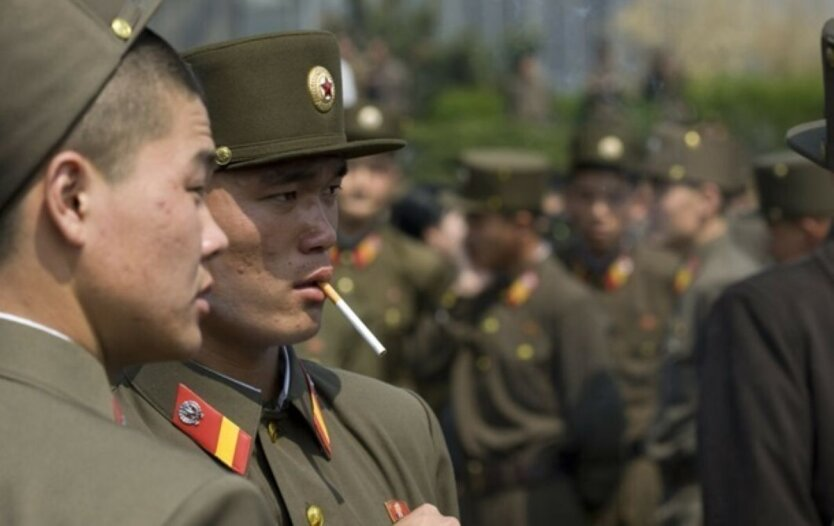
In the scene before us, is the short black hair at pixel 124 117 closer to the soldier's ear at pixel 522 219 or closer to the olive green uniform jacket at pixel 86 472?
the olive green uniform jacket at pixel 86 472

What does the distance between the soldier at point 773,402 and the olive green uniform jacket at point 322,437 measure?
1.42 m

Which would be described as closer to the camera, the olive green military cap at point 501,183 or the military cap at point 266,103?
the military cap at point 266,103

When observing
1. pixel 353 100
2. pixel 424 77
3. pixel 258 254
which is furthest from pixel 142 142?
pixel 424 77

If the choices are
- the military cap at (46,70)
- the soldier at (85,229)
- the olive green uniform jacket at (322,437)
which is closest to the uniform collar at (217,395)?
the olive green uniform jacket at (322,437)

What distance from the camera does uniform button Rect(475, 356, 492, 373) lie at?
9469 millimetres

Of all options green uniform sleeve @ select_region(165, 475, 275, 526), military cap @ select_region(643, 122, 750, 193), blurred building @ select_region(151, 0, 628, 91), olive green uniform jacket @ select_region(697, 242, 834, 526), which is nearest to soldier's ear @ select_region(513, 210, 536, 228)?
military cap @ select_region(643, 122, 750, 193)

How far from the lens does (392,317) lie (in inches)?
393

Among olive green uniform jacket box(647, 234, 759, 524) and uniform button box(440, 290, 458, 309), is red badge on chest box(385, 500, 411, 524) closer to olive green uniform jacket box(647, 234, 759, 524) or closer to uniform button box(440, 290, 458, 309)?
olive green uniform jacket box(647, 234, 759, 524)

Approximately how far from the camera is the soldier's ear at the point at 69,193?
244 cm

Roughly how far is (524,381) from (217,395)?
598 centimetres

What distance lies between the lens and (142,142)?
251 centimetres

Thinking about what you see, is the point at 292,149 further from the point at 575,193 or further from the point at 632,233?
the point at 632,233

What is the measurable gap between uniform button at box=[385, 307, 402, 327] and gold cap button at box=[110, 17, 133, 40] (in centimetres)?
740

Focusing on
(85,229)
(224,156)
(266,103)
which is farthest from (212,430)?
(85,229)
